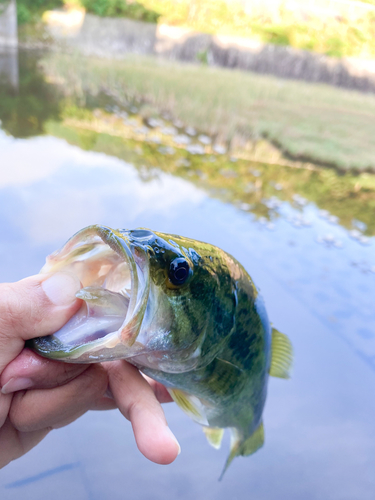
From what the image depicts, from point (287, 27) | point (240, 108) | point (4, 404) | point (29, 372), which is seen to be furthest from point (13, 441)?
point (287, 27)

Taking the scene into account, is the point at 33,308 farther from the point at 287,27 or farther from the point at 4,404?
the point at 287,27

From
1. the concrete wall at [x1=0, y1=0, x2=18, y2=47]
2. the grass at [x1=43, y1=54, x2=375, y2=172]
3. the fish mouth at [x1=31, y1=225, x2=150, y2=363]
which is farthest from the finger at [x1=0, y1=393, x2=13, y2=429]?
the concrete wall at [x1=0, y1=0, x2=18, y2=47]

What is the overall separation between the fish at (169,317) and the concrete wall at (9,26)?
335 inches

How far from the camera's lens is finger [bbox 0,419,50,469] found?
0.94 metres

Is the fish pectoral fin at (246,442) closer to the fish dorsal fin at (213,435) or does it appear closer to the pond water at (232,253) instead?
the fish dorsal fin at (213,435)

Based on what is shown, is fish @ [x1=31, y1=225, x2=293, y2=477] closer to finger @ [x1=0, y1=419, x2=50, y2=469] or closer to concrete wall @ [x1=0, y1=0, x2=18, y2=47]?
finger @ [x1=0, y1=419, x2=50, y2=469]

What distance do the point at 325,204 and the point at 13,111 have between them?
3.60m

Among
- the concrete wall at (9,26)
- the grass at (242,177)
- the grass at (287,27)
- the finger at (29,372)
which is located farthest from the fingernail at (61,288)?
the grass at (287,27)

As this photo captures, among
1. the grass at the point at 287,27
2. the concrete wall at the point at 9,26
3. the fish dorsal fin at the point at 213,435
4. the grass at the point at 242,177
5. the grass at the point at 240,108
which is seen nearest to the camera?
the fish dorsal fin at the point at 213,435

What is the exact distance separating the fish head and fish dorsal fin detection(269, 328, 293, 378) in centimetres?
32

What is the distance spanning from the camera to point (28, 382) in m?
0.78

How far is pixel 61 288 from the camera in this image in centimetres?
76

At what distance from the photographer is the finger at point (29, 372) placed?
761 mm

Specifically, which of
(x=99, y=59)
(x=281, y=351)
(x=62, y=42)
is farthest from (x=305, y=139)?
(x=62, y=42)
